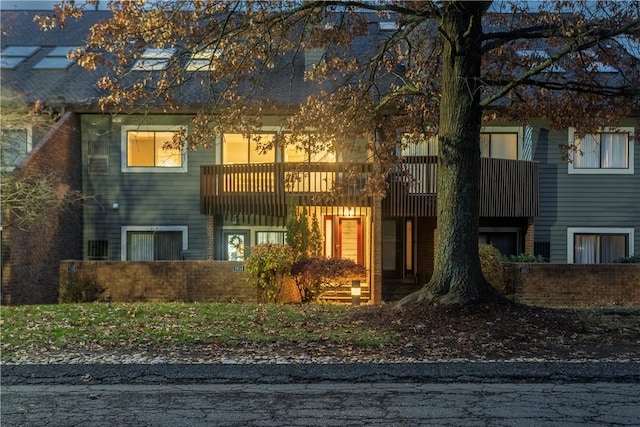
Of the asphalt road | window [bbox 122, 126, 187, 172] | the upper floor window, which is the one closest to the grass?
the asphalt road

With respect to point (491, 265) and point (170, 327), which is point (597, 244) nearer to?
point (491, 265)

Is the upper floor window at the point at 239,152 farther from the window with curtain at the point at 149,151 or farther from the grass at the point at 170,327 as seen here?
the grass at the point at 170,327

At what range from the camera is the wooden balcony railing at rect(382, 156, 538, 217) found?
1800 cm

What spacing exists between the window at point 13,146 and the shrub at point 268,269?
628cm

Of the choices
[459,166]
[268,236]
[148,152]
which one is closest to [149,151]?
[148,152]

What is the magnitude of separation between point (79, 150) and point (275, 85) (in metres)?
6.37

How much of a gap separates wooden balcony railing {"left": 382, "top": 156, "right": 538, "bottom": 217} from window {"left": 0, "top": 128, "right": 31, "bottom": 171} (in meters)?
9.73

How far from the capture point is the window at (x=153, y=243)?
19859 millimetres

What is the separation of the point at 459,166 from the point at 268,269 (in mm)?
6514

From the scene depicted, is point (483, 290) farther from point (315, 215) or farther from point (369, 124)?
point (315, 215)

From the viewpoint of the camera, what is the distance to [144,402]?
20.2ft

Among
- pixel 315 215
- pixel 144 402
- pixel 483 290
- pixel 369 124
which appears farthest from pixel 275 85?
pixel 144 402

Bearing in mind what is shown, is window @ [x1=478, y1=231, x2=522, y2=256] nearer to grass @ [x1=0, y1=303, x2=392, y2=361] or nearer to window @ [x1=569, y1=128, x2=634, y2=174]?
window @ [x1=569, y1=128, x2=634, y2=174]

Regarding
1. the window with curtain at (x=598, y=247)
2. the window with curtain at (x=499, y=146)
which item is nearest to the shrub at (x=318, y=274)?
the window with curtain at (x=499, y=146)
